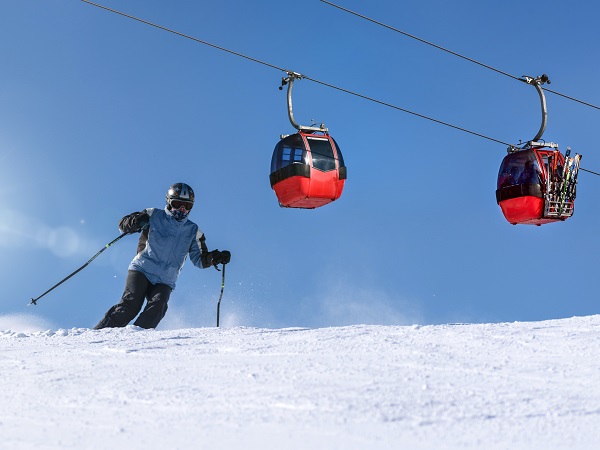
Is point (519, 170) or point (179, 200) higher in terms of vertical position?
point (519, 170)

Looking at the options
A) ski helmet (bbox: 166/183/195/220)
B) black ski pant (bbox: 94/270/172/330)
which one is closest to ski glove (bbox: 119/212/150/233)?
ski helmet (bbox: 166/183/195/220)

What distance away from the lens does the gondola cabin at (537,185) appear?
30.9 ft

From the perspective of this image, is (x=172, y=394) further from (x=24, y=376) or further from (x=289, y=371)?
(x=24, y=376)

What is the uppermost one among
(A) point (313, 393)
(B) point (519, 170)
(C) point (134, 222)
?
(B) point (519, 170)

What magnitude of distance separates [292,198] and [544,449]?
574 centimetres

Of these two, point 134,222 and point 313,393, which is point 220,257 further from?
point 313,393

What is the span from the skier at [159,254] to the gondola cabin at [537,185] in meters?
4.10

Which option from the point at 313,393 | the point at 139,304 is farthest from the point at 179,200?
the point at 313,393

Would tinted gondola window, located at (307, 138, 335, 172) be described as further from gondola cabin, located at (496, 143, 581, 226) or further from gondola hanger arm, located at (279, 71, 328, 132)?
gondola cabin, located at (496, 143, 581, 226)

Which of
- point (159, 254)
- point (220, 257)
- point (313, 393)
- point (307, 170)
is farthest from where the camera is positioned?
point (220, 257)

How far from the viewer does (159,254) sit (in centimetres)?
841

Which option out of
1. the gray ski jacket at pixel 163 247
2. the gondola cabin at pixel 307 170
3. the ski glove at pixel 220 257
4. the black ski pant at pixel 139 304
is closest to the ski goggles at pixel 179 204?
the gray ski jacket at pixel 163 247

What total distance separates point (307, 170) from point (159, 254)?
2.08m

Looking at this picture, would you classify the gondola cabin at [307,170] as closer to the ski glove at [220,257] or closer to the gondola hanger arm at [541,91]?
the ski glove at [220,257]
